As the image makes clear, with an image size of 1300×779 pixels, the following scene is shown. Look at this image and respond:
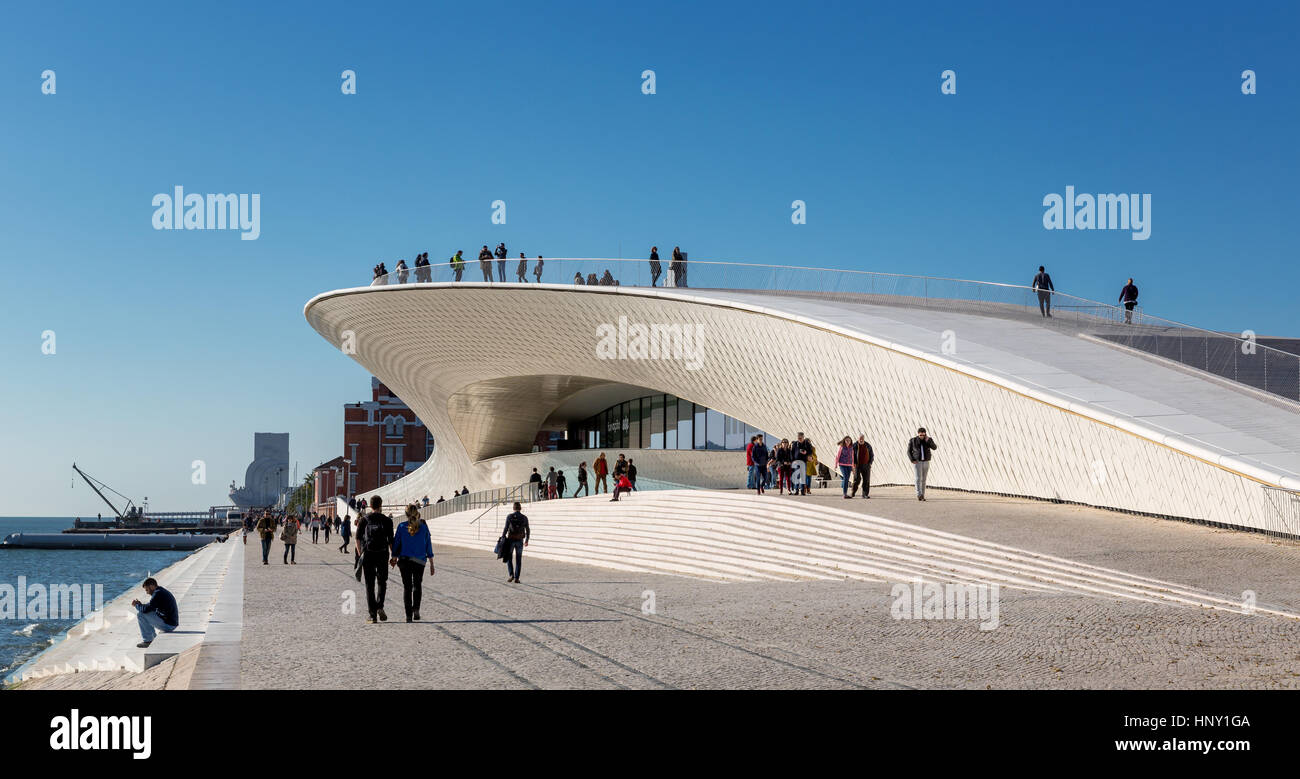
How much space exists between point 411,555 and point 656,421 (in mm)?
31004

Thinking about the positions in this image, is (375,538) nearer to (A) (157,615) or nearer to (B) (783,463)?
(A) (157,615)

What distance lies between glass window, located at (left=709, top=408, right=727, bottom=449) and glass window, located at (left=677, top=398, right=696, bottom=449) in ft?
4.62

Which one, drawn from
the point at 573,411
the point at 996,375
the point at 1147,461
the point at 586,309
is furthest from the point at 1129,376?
the point at 573,411

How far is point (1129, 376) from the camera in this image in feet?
64.5

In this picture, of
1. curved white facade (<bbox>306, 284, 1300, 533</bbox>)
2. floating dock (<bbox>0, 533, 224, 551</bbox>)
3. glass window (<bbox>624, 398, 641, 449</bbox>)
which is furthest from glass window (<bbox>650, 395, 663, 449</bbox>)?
floating dock (<bbox>0, 533, 224, 551</bbox>)

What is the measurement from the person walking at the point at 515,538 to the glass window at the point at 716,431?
2084 cm

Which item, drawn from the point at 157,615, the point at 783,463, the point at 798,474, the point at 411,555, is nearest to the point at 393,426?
the point at 783,463

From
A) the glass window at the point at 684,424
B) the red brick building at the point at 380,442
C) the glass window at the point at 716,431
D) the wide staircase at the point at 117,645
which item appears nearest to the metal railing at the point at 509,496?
the glass window at the point at 716,431

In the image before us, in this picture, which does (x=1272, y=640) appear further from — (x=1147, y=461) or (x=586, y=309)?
(x=586, y=309)

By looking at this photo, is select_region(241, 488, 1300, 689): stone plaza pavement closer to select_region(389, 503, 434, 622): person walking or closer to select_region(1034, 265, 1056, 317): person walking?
select_region(389, 503, 434, 622): person walking

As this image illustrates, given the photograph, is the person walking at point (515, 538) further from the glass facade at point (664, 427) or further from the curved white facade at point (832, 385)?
the glass facade at point (664, 427)

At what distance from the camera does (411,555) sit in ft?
35.1

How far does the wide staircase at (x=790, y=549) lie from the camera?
38.4 feet
